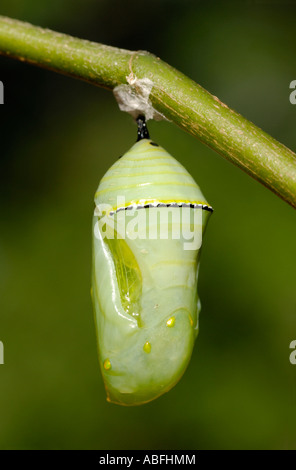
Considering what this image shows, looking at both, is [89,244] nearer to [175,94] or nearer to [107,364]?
[107,364]

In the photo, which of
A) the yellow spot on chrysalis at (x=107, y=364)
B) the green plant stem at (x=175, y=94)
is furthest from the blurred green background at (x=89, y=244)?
the green plant stem at (x=175, y=94)

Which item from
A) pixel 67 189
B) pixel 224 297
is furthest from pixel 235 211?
pixel 67 189

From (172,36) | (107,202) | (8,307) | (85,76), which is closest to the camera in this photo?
(85,76)

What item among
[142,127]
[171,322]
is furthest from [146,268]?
[142,127]

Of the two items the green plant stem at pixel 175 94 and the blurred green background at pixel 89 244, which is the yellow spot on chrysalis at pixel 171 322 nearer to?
the green plant stem at pixel 175 94

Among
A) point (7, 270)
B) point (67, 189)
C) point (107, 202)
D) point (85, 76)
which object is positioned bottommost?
point (107, 202)

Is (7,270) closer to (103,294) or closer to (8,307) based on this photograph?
(8,307)
